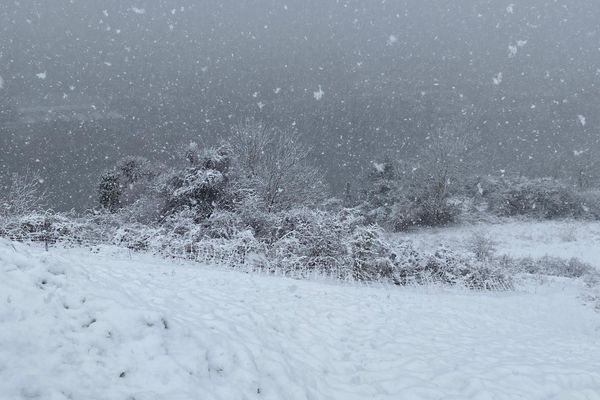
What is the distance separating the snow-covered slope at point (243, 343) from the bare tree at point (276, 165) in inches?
594

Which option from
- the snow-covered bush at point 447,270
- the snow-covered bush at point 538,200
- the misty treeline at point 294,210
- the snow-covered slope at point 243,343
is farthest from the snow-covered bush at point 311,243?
the snow-covered bush at point 538,200

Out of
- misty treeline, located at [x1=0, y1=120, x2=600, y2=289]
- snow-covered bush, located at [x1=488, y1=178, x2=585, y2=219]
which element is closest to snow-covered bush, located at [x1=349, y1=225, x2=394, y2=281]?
misty treeline, located at [x1=0, y1=120, x2=600, y2=289]

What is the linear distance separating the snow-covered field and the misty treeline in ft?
8.01

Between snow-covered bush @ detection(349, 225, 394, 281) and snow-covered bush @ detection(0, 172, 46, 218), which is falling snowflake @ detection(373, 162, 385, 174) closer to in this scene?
snow-covered bush @ detection(349, 225, 394, 281)

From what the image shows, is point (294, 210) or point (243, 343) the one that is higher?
point (294, 210)

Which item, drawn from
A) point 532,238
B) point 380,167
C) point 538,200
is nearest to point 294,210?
point 532,238

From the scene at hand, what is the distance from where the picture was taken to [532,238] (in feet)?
93.1

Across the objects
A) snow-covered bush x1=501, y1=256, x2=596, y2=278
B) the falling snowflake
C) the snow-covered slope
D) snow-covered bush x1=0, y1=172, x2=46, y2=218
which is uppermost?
the falling snowflake

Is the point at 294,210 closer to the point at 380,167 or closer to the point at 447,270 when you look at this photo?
the point at 447,270

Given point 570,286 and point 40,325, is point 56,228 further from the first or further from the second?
point 570,286

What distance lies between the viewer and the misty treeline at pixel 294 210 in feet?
48.9

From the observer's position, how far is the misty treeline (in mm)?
14906

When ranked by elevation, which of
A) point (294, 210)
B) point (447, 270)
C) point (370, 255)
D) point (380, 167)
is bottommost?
point (447, 270)

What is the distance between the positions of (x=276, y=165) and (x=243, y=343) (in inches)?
821
